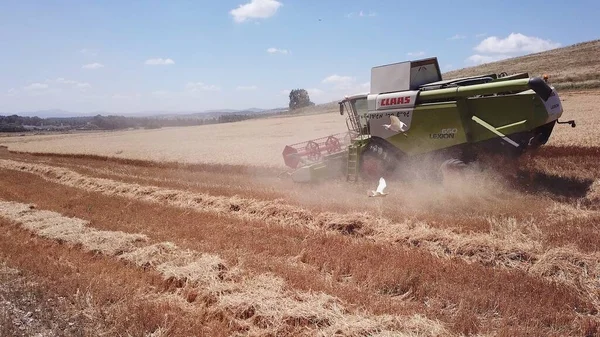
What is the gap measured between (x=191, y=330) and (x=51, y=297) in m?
2.15

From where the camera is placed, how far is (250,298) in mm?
4770

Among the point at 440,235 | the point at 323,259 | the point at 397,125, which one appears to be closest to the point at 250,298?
the point at 323,259

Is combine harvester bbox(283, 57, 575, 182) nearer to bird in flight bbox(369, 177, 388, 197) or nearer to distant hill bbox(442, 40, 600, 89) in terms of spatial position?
bird in flight bbox(369, 177, 388, 197)

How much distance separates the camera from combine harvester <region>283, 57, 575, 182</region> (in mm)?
8750

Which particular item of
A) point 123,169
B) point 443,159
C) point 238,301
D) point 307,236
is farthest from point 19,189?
point 443,159

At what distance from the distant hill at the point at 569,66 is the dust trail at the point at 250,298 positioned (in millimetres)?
35558

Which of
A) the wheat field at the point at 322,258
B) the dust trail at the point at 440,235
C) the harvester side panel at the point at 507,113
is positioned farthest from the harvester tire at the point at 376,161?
the dust trail at the point at 440,235

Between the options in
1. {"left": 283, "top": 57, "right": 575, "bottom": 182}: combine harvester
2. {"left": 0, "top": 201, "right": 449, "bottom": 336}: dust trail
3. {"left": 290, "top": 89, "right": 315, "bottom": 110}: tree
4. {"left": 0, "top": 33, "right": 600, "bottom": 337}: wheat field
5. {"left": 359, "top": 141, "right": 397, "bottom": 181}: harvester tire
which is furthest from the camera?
{"left": 290, "top": 89, "right": 315, "bottom": 110}: tree

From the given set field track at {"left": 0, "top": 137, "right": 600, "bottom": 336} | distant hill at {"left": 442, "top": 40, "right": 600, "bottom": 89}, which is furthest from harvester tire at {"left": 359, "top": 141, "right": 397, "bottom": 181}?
distant hill at {"left": 442, "top": 40, "right": 600, "bottom": 89}

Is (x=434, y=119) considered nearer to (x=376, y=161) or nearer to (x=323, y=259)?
(x=376, y=161)

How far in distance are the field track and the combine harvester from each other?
86cm

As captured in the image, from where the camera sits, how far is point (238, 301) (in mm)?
4730

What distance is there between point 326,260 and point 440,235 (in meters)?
1.99

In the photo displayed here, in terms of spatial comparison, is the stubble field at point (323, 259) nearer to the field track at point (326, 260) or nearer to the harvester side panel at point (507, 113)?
the field track at point (326, 260)
